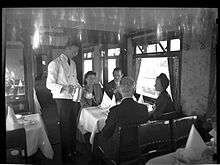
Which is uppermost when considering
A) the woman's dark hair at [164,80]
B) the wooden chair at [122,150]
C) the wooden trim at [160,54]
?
the wooden trim at [160,54]

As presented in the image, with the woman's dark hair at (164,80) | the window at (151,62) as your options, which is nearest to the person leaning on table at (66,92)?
the window at (151,62)

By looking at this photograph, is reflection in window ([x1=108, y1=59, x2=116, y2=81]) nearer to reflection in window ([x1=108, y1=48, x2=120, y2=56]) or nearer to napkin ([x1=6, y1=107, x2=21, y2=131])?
reflection in window ([x1=108, y1=48, x2=120, y2=56])

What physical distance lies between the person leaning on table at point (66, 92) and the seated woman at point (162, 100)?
43cm

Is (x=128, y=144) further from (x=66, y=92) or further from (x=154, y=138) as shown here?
(x=66, y=92)

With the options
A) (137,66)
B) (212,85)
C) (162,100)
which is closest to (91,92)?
(137,66)

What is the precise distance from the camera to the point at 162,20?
117 centimetres

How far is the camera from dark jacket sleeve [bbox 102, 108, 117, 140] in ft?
3.85

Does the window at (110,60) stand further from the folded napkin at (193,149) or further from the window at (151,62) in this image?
the folded napkin at (193,149)

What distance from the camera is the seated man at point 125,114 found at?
1.16m

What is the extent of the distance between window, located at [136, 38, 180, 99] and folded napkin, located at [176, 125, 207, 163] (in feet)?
1.01

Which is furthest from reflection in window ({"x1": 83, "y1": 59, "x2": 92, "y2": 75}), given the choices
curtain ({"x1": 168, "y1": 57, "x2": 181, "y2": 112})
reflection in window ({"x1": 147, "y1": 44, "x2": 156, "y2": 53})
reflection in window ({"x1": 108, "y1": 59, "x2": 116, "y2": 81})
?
curtain ({"x1": 168, "y1": 57, "x2": 181, "y2": 112})

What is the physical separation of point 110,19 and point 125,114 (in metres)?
0.52

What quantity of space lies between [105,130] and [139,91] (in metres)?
0.28
